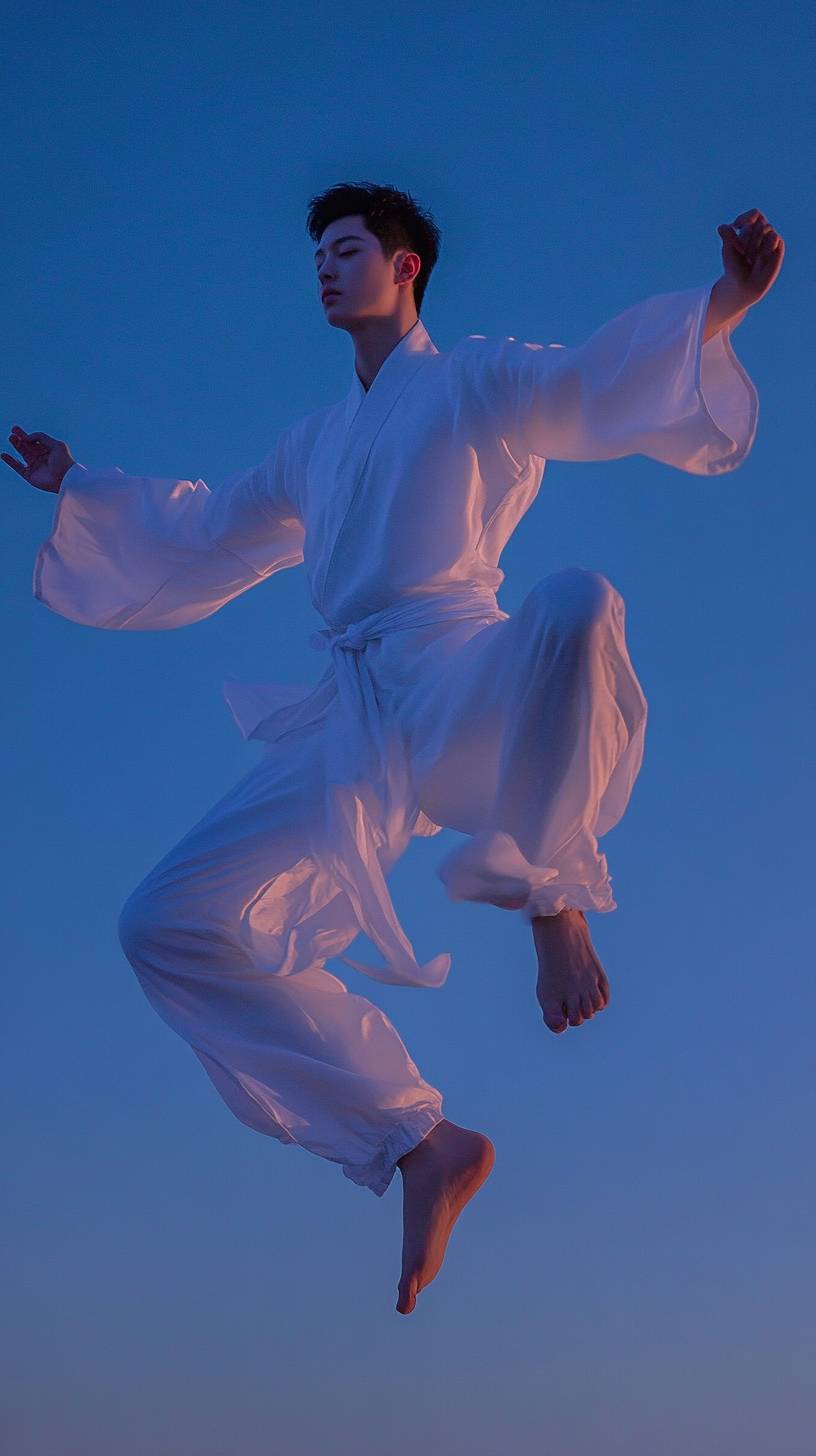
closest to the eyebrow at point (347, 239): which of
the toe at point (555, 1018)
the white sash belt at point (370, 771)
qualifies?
the white sash belt at point (370, 771)

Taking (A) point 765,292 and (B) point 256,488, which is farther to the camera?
(B) point 256,488

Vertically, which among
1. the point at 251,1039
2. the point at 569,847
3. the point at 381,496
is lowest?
the point at 251,1039

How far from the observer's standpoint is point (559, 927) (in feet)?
12.0

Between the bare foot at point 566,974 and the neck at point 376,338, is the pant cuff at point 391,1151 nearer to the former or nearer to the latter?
the bare foot at point 566,974

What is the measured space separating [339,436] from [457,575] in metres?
0.54

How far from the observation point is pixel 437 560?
4.17 meters

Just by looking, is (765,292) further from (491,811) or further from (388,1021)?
(388,1021)

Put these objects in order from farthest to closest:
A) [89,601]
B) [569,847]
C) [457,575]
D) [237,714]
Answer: [89,601]
[237,714]
[457,575]
[569,847]

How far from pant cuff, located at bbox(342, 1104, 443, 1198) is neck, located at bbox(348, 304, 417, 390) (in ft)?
6.01

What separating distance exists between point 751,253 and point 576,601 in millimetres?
819

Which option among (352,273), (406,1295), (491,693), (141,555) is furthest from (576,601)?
(141,555)

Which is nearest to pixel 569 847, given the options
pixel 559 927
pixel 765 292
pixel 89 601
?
pixel 559 927

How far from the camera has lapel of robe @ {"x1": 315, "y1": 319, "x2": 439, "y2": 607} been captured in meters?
4.28

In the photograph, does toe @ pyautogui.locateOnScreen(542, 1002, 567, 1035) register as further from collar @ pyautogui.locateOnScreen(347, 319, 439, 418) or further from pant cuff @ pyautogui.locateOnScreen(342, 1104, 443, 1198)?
collar @ pyautogui.locateOnScreen(347, 319, 439, 418)
